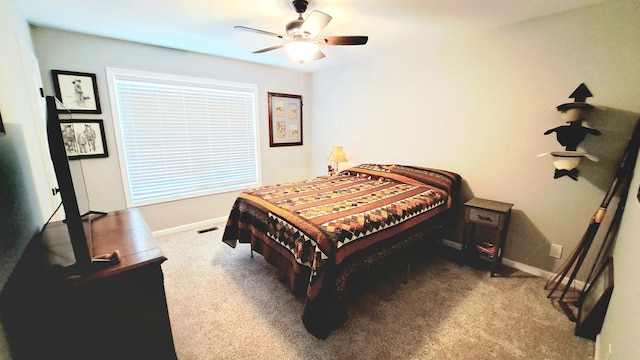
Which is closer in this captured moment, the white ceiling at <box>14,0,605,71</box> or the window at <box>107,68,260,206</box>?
the white ceiling at <box>14,0,605,71</box>

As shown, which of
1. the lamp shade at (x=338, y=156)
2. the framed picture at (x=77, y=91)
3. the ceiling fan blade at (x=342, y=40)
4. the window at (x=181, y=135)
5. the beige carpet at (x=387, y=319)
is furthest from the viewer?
the lamp shade at (x=338, y=156)

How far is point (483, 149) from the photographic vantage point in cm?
263

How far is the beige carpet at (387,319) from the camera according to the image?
5.23 ft

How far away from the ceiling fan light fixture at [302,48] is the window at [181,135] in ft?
5.84

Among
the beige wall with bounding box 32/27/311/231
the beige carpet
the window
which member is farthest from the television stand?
the window

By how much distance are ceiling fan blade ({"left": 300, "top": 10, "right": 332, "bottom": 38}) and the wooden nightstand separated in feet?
6.92

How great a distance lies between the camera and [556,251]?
230 centimetres

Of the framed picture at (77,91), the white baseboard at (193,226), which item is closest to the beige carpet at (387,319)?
the white baseboard at (193,226)

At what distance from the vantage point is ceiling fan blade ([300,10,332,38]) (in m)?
1.74

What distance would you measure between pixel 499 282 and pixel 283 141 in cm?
345

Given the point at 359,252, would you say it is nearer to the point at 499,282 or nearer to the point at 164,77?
the point at 499,282

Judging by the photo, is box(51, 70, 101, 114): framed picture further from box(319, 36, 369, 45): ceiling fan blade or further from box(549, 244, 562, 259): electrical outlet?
box(549, 244, 562, 259): electrical outlet

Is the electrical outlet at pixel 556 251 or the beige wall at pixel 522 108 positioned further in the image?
the electrical outlet at pixel 556 251

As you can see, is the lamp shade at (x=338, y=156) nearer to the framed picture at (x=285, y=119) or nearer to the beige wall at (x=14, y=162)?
the framed picture at (x=285, y=119)
